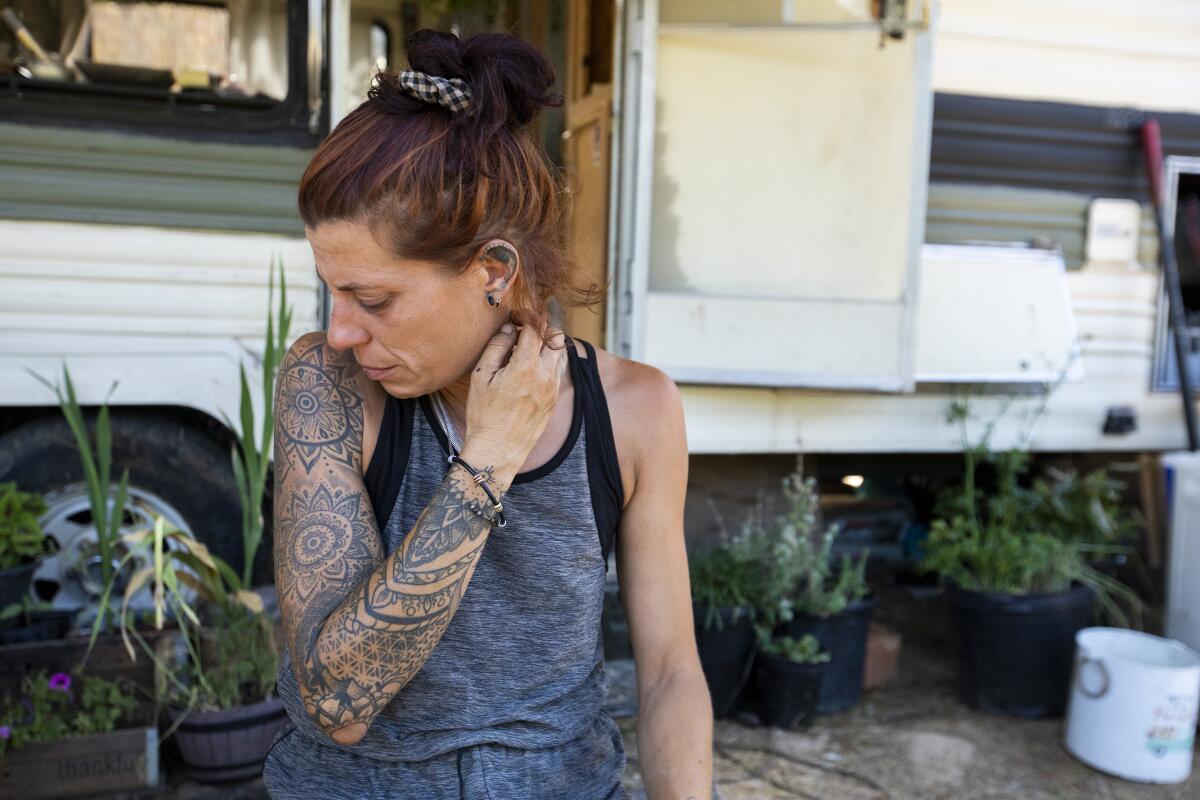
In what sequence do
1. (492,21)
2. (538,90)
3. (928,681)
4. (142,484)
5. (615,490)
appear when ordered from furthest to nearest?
(492,21)
(928,681)
(142,484)
(615,490)
(538,90)

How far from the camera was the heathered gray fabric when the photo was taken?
4.62 ft

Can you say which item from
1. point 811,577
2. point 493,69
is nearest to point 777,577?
point 811,577

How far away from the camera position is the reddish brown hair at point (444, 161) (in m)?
1.27

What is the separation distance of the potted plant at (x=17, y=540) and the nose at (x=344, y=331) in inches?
78.7

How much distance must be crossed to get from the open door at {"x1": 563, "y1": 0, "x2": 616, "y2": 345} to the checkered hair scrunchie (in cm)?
266

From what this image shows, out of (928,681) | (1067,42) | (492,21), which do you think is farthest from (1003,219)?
(492,21)

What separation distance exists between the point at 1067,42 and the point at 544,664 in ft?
12.2

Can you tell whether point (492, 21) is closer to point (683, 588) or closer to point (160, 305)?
point (160, 305)

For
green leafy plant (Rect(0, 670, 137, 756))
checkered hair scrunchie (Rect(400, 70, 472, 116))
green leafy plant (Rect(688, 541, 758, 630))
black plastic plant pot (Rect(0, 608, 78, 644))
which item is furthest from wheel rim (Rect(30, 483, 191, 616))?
checkered hair scrunchie (Rect(400, 70, 472, 116))

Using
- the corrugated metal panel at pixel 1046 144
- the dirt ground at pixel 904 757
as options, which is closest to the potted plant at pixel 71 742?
the dirt ground at pixel 904 757

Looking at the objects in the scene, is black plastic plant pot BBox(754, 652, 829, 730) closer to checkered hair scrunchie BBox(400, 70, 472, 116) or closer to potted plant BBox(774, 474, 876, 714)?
potted plant BBox(774, 474, 876, 714)

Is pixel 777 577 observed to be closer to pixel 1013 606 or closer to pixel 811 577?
pixel 811 577

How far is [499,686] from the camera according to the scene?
56.5 inches

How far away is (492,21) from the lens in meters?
5.58
